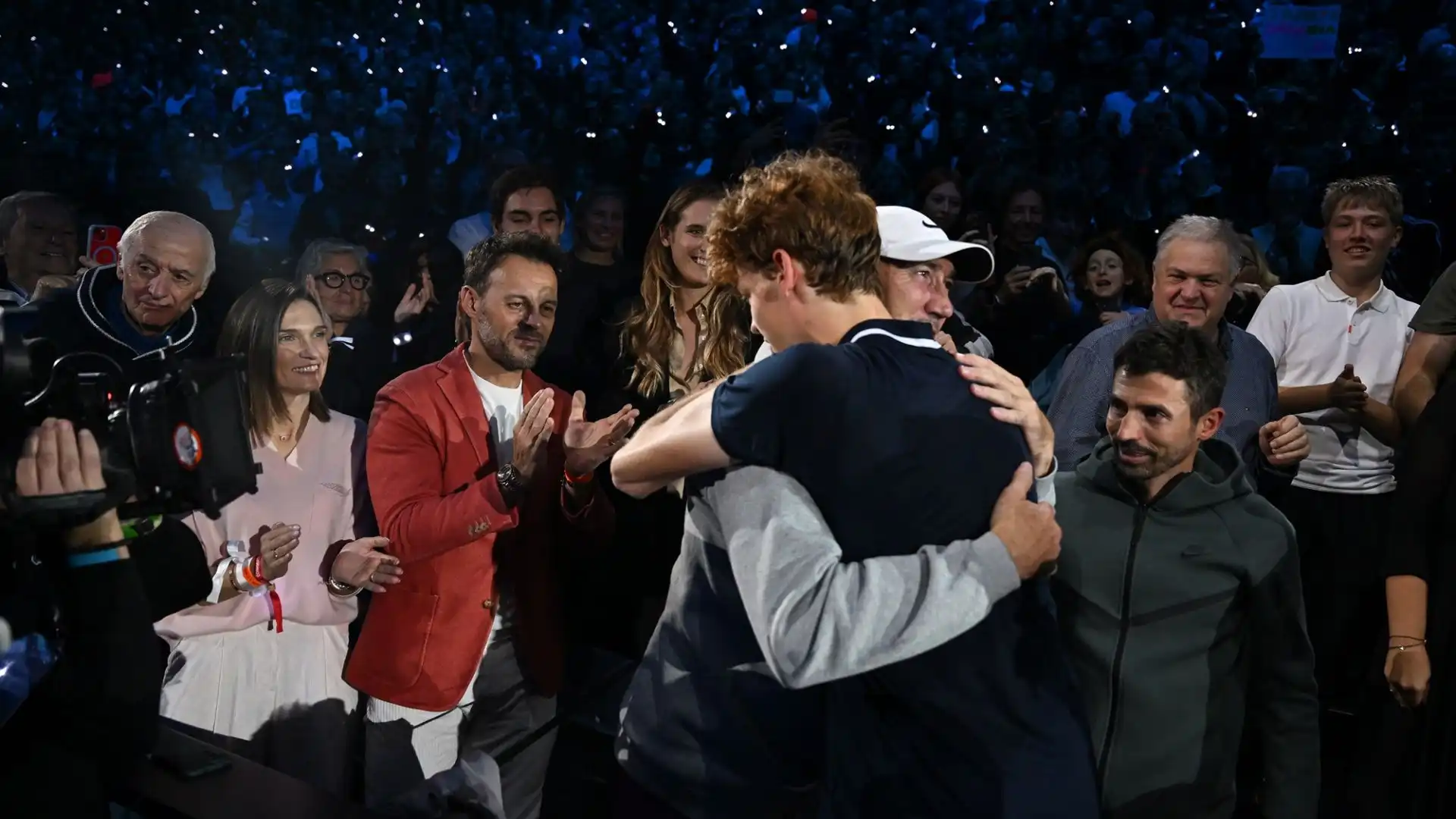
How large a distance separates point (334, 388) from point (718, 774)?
1943 millimetres

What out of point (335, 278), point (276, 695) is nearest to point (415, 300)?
point (335, 278)

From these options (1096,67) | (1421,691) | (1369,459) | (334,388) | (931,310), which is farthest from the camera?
(1096,67)

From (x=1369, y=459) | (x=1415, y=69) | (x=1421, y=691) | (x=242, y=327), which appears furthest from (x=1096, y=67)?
(x=242, y=327)

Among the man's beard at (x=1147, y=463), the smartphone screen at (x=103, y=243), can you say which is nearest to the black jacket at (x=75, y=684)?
the man's beard at (x=1147, y=463)

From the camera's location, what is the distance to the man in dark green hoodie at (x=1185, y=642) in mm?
1960

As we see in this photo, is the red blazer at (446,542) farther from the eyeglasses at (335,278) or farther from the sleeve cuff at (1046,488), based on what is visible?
the sleeve cuff at (1046,488)

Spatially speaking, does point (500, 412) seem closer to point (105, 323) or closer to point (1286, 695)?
point (105, 323)

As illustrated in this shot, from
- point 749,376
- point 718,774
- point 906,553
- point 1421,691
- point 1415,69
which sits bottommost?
point 1421,691

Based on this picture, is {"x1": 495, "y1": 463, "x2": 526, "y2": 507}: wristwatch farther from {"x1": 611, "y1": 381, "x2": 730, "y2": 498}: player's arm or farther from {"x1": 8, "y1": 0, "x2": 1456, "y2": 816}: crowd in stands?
{"x1": 611, "y1": 381, "x2": 730, "y2": 498}: player's arm

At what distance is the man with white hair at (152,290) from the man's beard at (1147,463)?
78.7 inches

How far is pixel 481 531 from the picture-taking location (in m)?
2.44

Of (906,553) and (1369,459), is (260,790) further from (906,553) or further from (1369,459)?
(1369,459)

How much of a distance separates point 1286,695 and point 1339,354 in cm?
170

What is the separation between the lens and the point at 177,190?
19.2 feet
